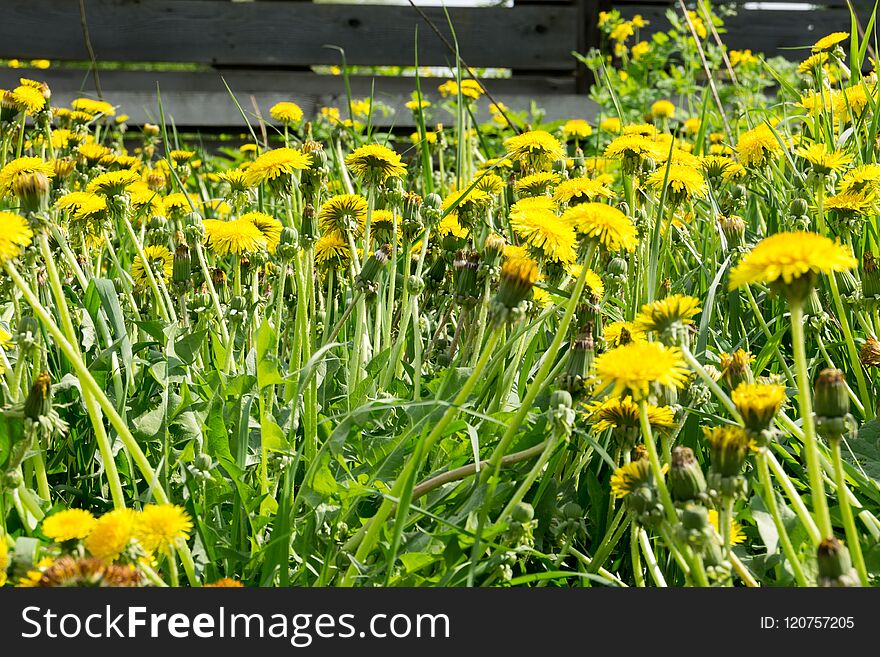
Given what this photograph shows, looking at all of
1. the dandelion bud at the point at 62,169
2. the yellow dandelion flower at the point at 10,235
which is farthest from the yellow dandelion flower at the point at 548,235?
the dandelion bud at the point at 62,169

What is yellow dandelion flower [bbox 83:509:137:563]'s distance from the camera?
77cm

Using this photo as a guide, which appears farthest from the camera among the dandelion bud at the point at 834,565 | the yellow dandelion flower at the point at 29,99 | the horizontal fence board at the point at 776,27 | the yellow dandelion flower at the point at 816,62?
the horizontal fence board at the point at 776,27

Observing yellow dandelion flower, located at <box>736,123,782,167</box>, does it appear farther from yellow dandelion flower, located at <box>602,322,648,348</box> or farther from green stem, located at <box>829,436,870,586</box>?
green stem, located at <box>829,436,870,586</box>

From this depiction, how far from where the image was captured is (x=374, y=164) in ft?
4.54

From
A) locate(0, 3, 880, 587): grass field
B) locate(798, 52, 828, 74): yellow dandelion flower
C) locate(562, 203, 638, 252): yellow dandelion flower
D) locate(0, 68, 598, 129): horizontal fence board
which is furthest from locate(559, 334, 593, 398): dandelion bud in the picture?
locate(0, 68, 598, 129): horizontal fence board

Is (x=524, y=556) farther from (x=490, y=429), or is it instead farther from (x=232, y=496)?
(x=232, y=496)

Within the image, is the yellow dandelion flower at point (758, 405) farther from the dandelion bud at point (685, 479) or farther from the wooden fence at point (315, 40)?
the wooden fence at point (315, 40)

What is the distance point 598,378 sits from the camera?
876mm

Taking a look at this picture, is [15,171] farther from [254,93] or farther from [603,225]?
[254,93]

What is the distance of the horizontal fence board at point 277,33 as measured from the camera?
205 inches

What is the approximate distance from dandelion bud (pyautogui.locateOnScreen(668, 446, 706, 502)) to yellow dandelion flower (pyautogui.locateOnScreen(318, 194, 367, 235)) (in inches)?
30.6

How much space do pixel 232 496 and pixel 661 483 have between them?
551 mm

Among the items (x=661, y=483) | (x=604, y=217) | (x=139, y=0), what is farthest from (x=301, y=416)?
(x=139, y=0)

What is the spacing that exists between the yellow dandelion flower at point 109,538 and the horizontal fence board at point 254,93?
13.0 ft
